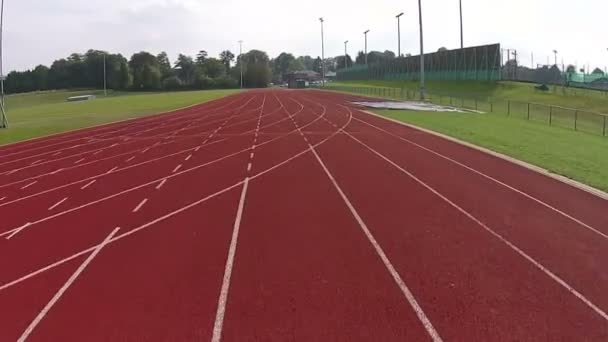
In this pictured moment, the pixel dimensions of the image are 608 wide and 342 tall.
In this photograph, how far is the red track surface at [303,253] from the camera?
232 inches

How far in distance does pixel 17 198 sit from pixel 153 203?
3.98 meters

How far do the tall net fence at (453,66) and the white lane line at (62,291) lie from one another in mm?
62309

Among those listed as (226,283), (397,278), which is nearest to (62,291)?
(226,283)

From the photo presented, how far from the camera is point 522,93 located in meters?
52.9

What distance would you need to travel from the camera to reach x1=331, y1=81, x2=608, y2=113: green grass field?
140 feet

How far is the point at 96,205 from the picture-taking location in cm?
1202

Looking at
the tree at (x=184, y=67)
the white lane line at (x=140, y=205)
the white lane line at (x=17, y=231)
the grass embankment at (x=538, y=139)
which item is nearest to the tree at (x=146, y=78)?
the tree at (x=184, y=67)

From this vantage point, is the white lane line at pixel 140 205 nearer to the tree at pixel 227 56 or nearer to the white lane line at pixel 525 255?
the white lane line at pixel 525 255

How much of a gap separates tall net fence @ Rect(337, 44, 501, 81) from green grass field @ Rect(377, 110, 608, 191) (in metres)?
36.1

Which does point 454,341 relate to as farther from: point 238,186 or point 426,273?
point 238,186

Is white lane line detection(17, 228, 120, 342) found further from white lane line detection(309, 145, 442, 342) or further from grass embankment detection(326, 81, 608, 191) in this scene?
grass embankment detection(326, 81, 608, 191)

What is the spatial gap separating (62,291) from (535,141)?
60.8ft

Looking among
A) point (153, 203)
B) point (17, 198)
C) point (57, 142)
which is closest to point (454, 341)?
point (153, 203)

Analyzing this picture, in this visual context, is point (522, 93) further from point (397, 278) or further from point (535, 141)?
point (397, 278)
